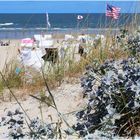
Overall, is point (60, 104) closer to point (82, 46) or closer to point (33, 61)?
point (82, 46)

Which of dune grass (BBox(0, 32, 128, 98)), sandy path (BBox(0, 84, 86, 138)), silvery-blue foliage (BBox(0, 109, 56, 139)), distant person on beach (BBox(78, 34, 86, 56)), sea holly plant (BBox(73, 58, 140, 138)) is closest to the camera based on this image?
silvery-blue foliage (BBox(0, 109, 56, 139))

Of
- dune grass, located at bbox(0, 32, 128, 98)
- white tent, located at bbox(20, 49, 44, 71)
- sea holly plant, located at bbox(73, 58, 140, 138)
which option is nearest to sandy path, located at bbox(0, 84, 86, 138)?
dune grass, located at bbox(0, 32, 128, 98)

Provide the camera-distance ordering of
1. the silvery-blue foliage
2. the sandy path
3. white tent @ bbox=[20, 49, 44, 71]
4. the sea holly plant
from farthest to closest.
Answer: white tent @ bbox=[20, 49, 44, 71] → the sandy path → the sea holly plant → the silvery-blue foliage

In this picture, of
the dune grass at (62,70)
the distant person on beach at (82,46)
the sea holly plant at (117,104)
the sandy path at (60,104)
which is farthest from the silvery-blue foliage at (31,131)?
the distant person on beach at (82,46)

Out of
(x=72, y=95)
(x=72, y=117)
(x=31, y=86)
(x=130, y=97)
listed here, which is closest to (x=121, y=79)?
(x=130, y=97)

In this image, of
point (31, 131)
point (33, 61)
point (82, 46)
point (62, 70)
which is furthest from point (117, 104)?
point (33, 61)

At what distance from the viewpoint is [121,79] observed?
3.07m

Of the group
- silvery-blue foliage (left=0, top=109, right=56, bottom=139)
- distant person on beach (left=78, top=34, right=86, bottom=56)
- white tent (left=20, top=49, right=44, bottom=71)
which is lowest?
white tent (left=20, top=49, right=44, bottom=71)

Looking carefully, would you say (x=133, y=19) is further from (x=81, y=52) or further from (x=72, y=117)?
(x=72, y=117)

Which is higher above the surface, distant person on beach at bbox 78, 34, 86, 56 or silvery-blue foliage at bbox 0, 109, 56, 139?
silvery-blue foliage at bbox 0, 109, 56, 139

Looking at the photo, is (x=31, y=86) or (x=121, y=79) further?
(x=31, y=86)

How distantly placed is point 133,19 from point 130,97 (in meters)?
2.65

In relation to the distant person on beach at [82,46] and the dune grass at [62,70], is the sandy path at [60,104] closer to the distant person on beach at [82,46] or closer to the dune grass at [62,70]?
the dune grass at [62,70]

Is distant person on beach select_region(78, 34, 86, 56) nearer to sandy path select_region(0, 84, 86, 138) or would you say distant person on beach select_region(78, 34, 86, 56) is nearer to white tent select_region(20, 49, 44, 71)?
white tent select_region(20, 49, 44, 71)
